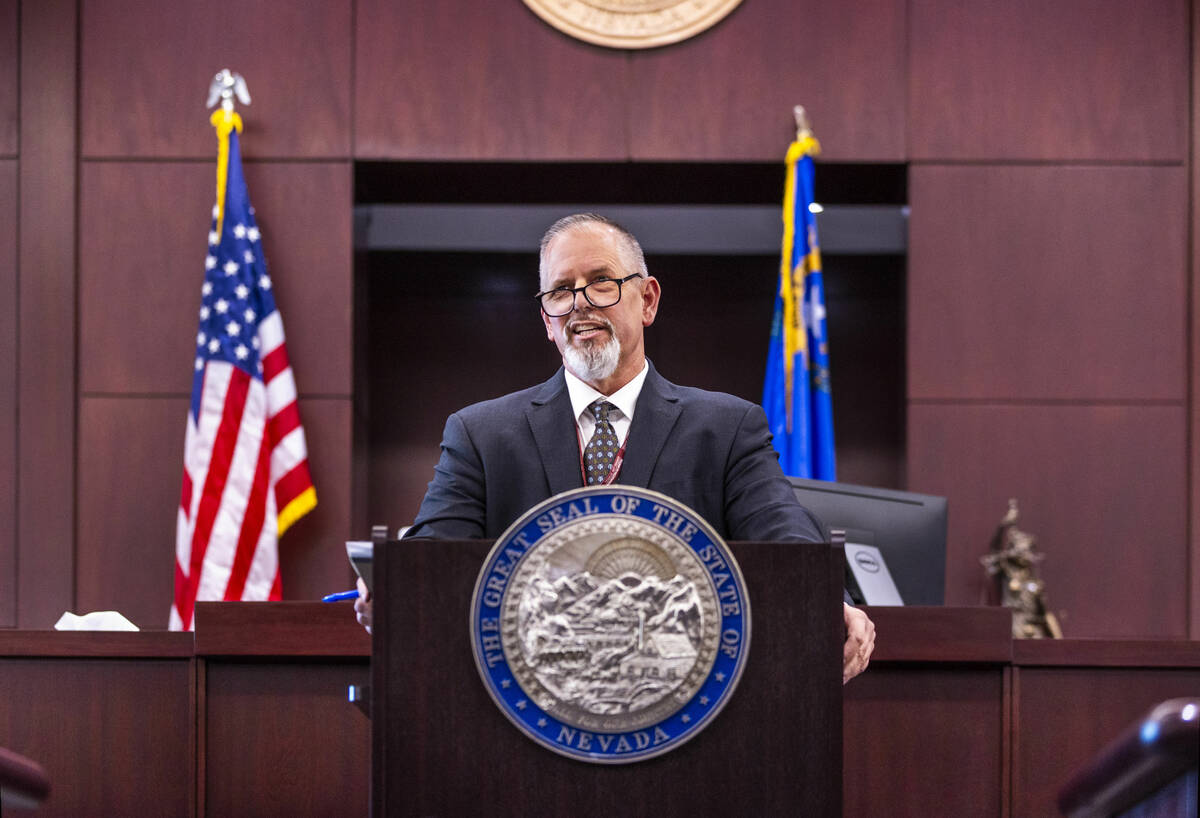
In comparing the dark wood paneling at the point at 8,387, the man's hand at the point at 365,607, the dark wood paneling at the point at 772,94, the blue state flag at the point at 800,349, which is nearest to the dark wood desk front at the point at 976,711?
the man's hand at the point at 365,607

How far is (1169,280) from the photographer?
5000mm

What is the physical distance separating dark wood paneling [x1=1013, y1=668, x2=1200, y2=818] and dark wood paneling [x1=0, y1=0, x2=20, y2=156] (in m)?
4.33

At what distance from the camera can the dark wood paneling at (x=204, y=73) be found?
5.03m

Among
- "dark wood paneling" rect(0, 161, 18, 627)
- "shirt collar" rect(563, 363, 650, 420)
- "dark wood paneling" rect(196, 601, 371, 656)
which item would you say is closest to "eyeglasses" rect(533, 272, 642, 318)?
"shirt collar" rect(563, 363, 650, 420)

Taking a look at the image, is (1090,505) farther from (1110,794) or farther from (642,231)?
(1110,794)

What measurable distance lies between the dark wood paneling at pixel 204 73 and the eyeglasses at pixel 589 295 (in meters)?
3.22

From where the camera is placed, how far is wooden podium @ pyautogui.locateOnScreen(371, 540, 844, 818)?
1.53m

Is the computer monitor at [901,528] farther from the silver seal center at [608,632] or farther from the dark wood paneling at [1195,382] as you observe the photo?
the dark wood paneling at [1195,382]

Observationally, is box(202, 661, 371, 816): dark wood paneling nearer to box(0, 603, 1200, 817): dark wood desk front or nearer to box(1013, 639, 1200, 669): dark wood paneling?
box(0, 603, 1200, 817): dark wood desk front

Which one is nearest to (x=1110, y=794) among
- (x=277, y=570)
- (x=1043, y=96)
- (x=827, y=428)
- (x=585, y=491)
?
(x=585, y=491)

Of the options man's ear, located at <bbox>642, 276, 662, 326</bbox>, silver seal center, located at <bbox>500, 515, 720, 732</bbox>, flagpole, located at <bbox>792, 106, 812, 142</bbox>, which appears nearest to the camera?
silver seal center, located at <bbox>500, 515, 720, 732</bbox>

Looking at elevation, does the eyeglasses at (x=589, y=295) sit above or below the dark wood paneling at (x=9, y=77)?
below

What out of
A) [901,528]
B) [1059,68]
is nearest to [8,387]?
[901,528]

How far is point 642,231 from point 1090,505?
7.44 ft
